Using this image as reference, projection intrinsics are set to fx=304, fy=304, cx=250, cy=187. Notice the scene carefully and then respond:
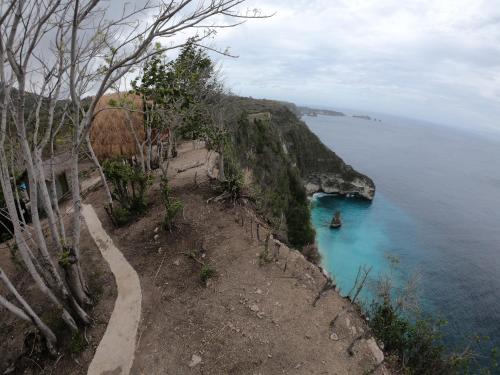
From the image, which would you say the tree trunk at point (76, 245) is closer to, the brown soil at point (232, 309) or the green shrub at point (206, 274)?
the brown soil at point (232, 309)

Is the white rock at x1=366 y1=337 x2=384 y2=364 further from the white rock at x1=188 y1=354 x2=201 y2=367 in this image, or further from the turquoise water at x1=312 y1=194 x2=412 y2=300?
the turquoise water at x1=312 y1=194 x2=412 y2=300

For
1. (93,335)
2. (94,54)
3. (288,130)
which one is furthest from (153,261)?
(288,130)

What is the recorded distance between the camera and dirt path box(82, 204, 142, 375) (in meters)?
7.95

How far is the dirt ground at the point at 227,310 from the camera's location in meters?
7.75

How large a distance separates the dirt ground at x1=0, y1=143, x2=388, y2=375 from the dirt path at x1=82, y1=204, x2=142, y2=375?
235mm

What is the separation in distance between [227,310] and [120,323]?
323cm

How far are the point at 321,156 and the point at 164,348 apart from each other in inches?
2440

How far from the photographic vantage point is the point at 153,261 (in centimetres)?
1145

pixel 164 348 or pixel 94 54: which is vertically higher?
pixel 94 54

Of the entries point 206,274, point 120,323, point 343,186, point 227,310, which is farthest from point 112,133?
point 343,186

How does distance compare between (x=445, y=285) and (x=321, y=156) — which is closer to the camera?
(x=445, y=285)

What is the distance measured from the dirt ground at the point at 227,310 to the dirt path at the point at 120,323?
0.77 ft

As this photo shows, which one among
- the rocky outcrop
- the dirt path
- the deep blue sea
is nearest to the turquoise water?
the deep blue sea

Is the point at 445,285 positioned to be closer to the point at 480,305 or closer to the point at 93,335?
the point at 480,305
